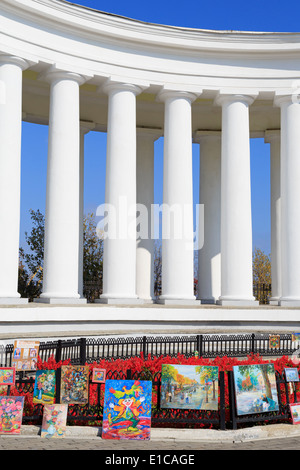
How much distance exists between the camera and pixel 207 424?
111 feet

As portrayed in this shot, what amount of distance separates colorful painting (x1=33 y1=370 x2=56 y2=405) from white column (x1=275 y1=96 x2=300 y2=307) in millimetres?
57113

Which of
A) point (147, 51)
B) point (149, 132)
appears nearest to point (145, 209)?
point (149, 132)

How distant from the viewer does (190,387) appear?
33.8 m

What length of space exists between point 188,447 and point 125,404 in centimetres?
413

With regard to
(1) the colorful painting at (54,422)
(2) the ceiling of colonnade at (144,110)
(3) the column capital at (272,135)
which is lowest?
(1) the colorful painting at (54,422)

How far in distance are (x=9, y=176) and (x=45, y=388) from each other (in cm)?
4304

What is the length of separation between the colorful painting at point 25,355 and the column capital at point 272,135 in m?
77.8

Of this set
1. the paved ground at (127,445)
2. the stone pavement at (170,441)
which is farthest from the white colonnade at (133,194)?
the paved ground at (127,445)

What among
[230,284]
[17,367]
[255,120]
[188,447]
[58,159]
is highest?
[255,120]

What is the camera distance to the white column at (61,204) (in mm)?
77250

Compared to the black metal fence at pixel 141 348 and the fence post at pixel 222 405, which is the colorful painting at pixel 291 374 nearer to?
the fence post at pixel 222 405

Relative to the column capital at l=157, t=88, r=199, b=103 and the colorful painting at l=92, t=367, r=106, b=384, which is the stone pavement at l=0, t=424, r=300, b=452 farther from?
the column capital at l=157, t=88, r=199, b=103
